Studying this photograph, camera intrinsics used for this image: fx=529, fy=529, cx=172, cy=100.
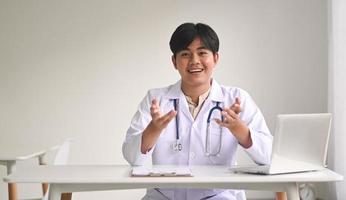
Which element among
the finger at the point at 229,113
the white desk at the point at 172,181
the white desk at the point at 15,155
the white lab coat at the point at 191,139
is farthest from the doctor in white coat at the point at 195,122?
the white desk at the point at 15,155

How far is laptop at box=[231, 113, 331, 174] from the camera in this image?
155 centimetres

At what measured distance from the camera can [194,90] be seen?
7.00ft

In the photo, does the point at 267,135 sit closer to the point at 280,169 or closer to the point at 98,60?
the point at 280,169

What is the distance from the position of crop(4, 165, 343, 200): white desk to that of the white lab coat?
32 centimetres

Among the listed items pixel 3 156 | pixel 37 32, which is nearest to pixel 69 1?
pixel 37 32

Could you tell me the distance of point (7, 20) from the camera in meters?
3.88

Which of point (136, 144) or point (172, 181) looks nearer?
point (172, 181)

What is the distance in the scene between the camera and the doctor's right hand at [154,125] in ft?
5.73

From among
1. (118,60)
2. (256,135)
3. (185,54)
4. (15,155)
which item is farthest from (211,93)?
(118,60)

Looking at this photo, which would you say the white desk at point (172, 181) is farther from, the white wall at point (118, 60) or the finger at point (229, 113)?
the white wall at point (118, 60)

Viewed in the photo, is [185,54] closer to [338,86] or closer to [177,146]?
[177,146]

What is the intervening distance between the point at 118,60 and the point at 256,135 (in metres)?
2.15

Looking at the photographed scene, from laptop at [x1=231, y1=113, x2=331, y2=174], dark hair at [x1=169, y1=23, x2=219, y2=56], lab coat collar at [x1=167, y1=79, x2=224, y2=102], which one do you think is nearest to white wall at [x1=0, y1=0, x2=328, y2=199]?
lab coat collar at [x1=167, y1=79, x2=224, y2=102]

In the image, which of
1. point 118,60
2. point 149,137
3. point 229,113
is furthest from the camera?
point 118,60
